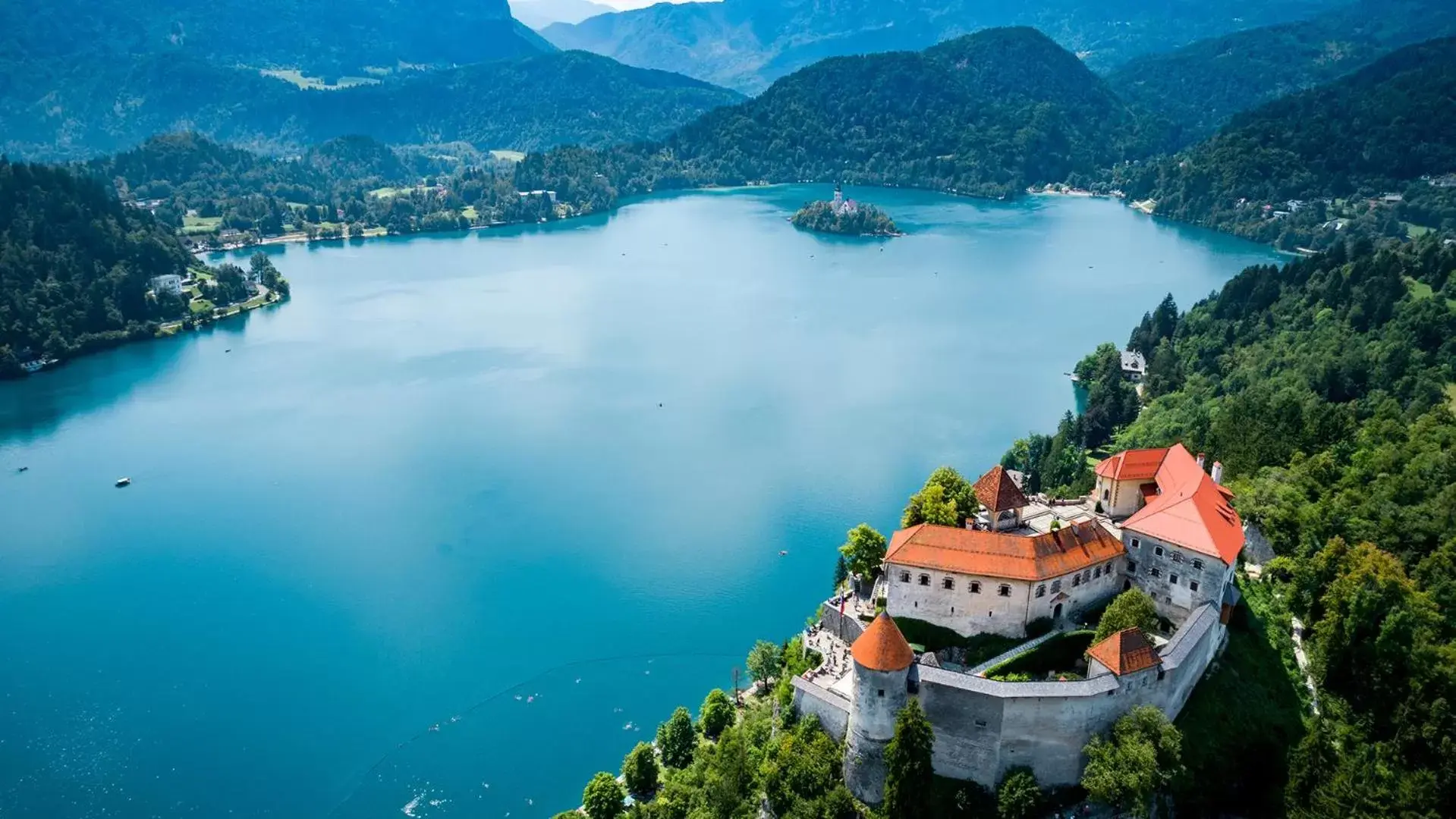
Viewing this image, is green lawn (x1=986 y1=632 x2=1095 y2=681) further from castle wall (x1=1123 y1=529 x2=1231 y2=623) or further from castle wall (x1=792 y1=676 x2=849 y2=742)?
castle wall (x1=792 y1=676 x2=849 y2=742)

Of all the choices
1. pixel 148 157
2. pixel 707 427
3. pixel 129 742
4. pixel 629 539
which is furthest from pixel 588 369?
pixel 148 157

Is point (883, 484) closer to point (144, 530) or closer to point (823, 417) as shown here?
point (823, 417)

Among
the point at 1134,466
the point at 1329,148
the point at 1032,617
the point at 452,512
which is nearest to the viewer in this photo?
the point at 1032,617

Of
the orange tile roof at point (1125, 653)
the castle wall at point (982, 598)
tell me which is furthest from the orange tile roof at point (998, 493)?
the orange tile roof at point (1125, 653)

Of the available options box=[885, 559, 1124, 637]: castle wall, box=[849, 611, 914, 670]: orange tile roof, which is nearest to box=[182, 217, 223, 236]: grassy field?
box=[885, 559, 1124, 637]: castle wall

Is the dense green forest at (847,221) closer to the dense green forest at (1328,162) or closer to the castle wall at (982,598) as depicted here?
the dense green forest at (1328,162)

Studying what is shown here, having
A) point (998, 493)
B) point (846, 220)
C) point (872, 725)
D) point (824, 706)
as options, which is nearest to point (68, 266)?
point (824, 706)

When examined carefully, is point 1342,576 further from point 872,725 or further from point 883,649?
point 872,725
